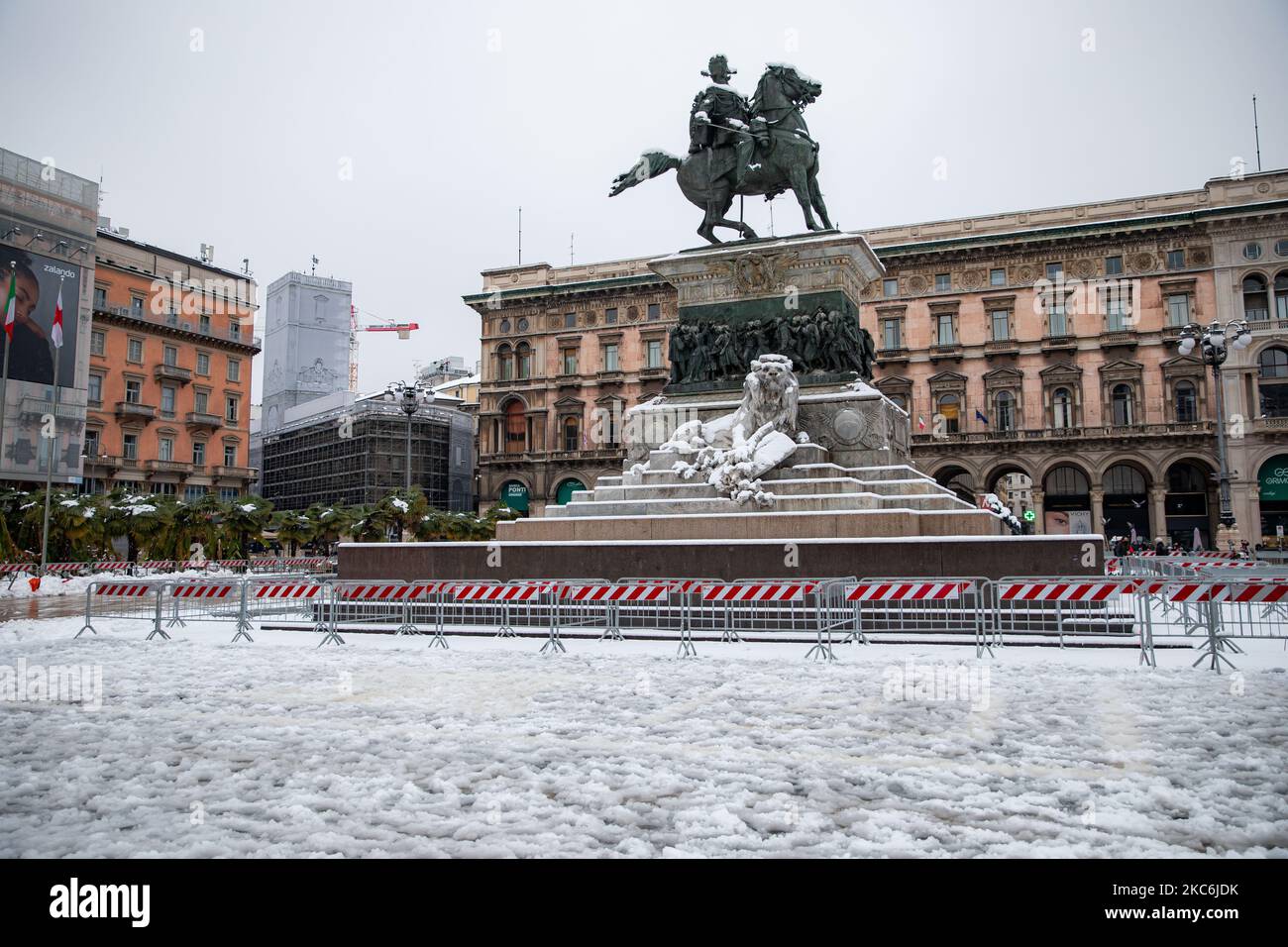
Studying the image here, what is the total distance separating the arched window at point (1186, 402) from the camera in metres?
49.8

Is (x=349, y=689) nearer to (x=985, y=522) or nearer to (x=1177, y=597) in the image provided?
(x=1177, y=597)

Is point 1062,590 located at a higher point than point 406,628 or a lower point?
Answer: higher

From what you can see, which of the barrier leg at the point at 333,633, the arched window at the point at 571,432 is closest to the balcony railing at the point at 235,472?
the arched window at the point at 571,432

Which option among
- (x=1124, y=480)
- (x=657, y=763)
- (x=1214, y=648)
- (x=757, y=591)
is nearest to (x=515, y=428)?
(x=1124, y=480)

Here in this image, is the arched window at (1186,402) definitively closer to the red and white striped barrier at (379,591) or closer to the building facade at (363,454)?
the building facade at (363,454)

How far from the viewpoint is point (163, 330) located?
58125 mm

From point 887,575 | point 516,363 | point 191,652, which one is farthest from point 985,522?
point 516,363

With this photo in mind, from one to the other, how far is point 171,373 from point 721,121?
49.8m

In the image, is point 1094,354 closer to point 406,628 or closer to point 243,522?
point 243,522

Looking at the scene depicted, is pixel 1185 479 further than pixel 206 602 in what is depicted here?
Yes

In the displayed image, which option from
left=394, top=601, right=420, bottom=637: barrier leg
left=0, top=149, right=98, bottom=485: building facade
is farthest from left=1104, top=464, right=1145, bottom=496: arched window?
left=0, top=149, right=98, bottom=485: building facade

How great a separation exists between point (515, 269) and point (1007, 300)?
32.4 m

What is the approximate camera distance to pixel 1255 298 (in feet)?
162

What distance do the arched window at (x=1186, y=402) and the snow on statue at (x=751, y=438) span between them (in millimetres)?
41516
